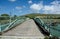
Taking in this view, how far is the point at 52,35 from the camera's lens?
8055 millimetres

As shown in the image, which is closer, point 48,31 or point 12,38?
point 12,38

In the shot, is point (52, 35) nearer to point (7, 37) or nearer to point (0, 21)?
point (7, 37)

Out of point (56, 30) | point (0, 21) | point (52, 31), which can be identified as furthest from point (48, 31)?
point (0, 21)

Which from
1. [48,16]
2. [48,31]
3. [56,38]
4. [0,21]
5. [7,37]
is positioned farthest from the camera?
[48,16]

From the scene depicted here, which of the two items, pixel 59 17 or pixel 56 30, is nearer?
pixel 56 30

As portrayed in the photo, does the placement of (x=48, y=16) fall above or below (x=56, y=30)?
below

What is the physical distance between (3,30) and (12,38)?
47.5 inches

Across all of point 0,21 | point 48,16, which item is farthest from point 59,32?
point 48,16

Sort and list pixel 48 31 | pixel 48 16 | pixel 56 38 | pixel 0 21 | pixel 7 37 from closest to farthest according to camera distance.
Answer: pixel 56 38 < pixel 7 37 < pixel 48 31 < pixel 0 21 < pixel 48 16

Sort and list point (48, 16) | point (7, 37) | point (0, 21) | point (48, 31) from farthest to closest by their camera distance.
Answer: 1. point (48, 16)
2. point (0, 21)
3. point (48, 31)
4. point (7, 37)

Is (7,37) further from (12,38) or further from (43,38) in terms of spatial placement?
(43,38)

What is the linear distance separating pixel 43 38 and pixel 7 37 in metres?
1.72

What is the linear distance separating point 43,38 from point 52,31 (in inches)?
31.7

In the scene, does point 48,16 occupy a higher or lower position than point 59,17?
lower
